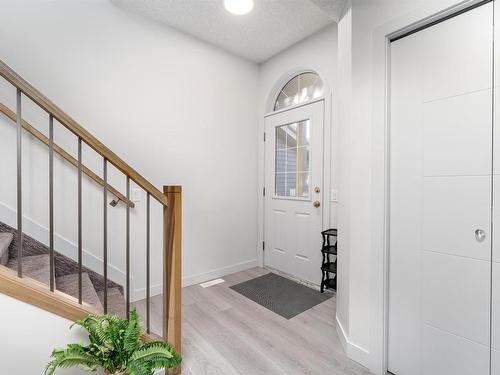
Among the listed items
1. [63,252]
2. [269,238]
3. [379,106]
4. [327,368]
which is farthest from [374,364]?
[63,252]

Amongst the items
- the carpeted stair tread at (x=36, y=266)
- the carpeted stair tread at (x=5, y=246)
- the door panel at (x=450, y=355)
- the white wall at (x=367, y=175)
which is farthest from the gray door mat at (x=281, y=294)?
the carpeted stair tread at (x=5, y=246)

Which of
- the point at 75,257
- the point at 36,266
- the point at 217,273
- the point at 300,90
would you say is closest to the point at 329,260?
the point at 217,273

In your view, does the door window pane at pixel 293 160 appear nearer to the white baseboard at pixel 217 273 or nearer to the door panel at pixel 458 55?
the white baseboard at pixel 217 273

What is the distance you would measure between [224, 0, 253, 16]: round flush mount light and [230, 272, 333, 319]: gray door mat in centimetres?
273

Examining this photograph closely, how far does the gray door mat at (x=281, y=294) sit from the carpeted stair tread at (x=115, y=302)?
1.16 metres

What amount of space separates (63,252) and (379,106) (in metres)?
2.55

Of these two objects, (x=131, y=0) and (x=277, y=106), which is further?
(x=277, y=106)

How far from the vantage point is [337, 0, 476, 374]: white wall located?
153 centimetres

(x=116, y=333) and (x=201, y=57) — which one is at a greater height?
(x=201, y=57)

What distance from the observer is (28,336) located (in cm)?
113

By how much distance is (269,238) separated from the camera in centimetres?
338

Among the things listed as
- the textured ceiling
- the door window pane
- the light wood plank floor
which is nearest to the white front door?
the door window pane

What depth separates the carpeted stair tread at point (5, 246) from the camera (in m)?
1.45

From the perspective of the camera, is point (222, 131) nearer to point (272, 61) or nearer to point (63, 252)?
point (272, 61)
